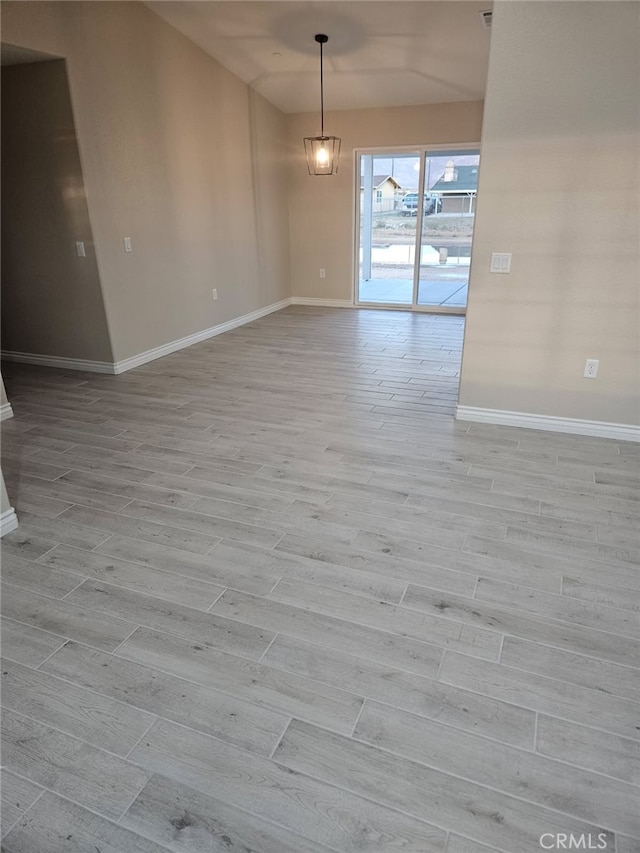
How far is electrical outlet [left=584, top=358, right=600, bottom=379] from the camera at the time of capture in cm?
323

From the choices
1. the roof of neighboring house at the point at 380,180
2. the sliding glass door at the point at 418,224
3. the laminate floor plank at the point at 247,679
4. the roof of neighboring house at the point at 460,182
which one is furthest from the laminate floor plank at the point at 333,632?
the roof of neighboring house at the point at 380,180

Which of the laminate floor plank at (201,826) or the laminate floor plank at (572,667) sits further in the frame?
the laminate floor plank at (572,667)

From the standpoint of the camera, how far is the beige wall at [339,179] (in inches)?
255

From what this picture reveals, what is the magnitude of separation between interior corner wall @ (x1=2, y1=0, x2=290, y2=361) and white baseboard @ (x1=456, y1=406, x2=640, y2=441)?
10.6 feet

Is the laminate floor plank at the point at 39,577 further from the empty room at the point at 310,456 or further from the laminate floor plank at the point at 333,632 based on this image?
the laminate floor plank at the point at 333,632

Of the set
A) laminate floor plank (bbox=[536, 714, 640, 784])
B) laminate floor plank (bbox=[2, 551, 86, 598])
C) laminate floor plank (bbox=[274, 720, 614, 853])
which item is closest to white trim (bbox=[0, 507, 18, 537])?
laminate floor plank (bbox=[2, 551, 86, 598])

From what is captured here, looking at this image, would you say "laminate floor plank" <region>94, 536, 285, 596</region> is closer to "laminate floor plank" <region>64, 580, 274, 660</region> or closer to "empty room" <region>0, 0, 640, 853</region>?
"empty room" <region>0, 0, 640, 853</region>

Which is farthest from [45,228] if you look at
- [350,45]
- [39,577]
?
[39,577]

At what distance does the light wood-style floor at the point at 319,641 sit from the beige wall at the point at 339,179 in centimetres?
475

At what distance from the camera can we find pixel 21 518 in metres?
2.53

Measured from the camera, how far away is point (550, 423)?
346 cm

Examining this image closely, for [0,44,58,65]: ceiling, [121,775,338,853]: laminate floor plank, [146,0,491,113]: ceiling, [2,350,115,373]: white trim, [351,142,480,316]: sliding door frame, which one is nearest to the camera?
[121,775,338,853]: laminate floor plank

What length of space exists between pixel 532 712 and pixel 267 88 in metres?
6.91

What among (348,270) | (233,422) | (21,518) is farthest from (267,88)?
(21,518)
